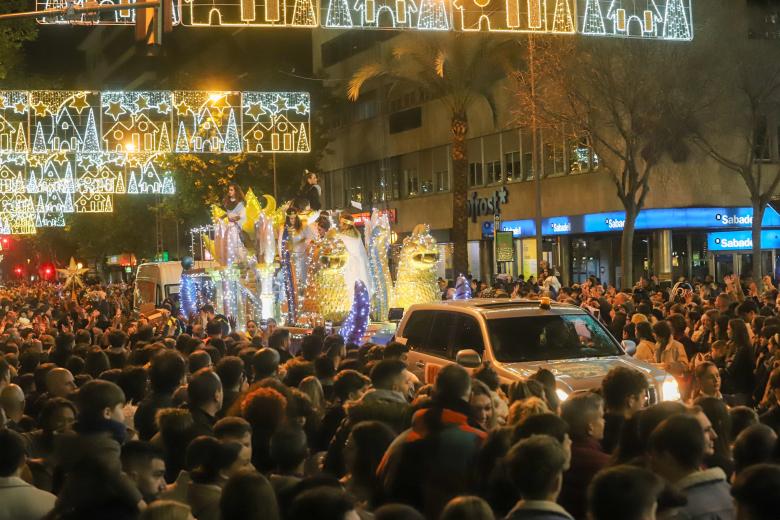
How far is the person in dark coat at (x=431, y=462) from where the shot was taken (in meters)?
6.14

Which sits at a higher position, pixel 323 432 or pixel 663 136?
pixel 663 136

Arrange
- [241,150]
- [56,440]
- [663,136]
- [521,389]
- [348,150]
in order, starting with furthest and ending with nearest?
[348,150] → [663,136] → [241,150] → [521,389] → [56,440]

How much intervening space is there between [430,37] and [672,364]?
23532 millimetres

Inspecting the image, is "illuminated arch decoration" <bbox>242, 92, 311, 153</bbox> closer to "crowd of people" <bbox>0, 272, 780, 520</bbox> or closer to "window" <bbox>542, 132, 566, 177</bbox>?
"crowd of people" <bbox>0, 272, 780, 520</bbox>

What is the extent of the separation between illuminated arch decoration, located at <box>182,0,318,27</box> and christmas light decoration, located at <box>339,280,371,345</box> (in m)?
4.46

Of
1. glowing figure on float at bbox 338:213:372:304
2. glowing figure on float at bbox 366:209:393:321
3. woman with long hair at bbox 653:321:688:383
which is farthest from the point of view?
glowing figure on float at bbox 366:209:393:321

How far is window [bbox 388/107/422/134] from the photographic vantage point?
52.5 metres

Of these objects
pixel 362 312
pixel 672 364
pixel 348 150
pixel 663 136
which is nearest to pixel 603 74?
pixel 663 136

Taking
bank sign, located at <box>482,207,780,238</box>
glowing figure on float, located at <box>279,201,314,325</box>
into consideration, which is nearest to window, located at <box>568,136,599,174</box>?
bank sign, located at <box>482,207,780,238</box>

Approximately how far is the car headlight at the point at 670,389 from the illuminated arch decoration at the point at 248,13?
7.58 m

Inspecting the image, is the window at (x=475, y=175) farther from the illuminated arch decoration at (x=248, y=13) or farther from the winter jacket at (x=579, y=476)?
the winter jacket at (x=579, y=476)

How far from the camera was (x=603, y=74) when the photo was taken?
31344 millimetres

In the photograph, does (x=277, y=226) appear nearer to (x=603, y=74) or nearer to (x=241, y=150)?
(x=241, y=150)

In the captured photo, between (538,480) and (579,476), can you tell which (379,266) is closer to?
(579,476)
